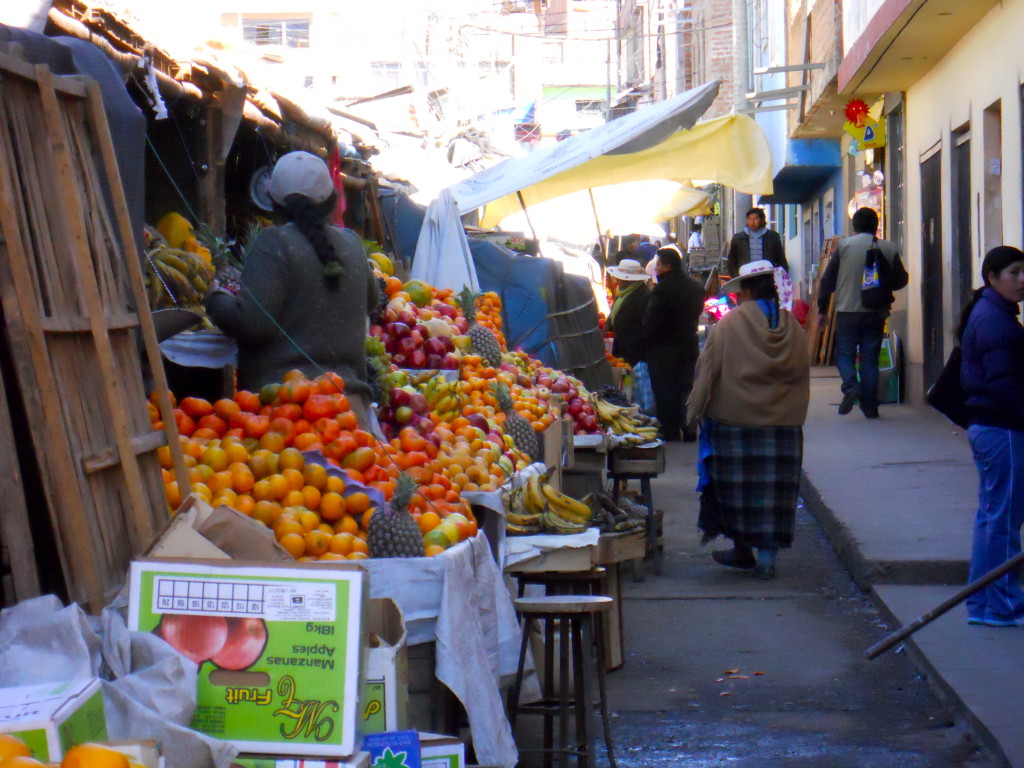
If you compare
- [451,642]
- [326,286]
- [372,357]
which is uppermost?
[326,286]

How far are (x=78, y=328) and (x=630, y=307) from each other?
371 inches

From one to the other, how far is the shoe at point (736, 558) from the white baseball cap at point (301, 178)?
147 inches

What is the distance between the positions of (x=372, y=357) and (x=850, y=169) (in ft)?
46.2

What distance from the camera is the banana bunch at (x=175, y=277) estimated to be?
5.21m

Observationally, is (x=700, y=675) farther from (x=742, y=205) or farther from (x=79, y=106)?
(x=742, y=205)

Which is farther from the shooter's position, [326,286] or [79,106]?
[326,286]

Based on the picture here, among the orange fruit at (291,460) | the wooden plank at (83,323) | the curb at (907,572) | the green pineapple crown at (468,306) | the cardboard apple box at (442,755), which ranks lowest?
the curb at (907,572)

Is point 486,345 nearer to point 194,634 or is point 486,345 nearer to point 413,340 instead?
point 413,340

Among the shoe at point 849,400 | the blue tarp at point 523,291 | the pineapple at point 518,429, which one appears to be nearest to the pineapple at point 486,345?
the pineapple at point 518,429

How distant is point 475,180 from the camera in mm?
11180

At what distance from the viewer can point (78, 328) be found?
3.26 m

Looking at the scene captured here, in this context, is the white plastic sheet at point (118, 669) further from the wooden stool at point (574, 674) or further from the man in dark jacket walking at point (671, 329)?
the man in dark jacket walking at point (671, 329)

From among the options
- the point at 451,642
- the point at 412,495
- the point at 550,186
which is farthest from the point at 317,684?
the point at 550,186

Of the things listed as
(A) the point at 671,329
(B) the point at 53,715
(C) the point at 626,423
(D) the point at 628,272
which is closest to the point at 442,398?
(C) the point at 626,423
